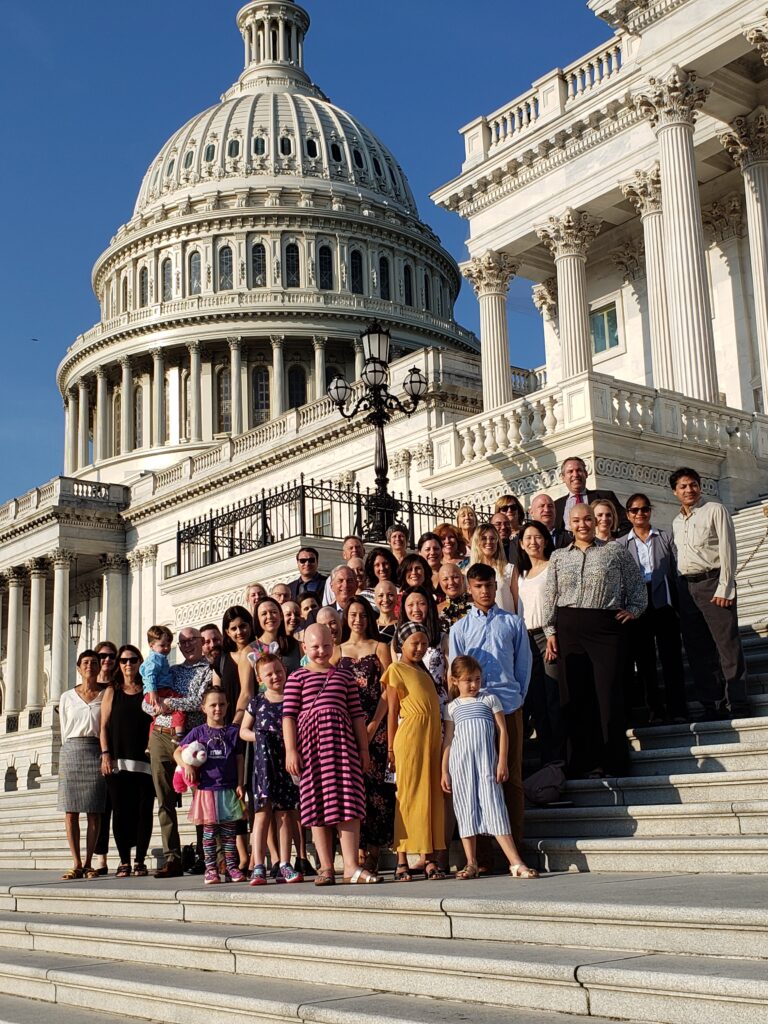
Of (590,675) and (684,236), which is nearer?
(590,675)

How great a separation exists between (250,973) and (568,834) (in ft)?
8.60

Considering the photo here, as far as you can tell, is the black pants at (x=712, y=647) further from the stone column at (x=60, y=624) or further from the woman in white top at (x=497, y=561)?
the stone column at (x=60, y=624)

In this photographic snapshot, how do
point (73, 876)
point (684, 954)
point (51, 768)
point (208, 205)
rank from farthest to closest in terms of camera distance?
point (208, 205), point (51, 768), point (73, 876), point (684, 954)

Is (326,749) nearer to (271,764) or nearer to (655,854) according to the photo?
(271,764)

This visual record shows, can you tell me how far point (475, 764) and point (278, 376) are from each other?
69.7 meters

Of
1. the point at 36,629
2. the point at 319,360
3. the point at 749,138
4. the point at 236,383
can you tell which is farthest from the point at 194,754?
the point at 319,360

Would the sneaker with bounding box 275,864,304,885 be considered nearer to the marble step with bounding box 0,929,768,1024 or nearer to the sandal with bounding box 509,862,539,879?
the marble step with bounding box 0,929,768,1024

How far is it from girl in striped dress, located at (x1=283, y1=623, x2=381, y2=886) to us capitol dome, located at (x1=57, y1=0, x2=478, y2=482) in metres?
64.9

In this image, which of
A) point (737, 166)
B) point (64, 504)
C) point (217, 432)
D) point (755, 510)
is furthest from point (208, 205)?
point (755, 510)

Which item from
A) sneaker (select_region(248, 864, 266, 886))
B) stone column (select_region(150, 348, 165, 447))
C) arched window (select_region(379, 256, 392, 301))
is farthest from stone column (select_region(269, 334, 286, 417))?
sneaker (select_region(248, 864, 266, 886))

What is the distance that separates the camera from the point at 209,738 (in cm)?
991

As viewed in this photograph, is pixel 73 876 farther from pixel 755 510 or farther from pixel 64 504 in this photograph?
pixel 64 504

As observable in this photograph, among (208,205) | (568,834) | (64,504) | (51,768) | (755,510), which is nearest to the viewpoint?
(568,834)

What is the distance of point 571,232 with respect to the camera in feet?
96.9
